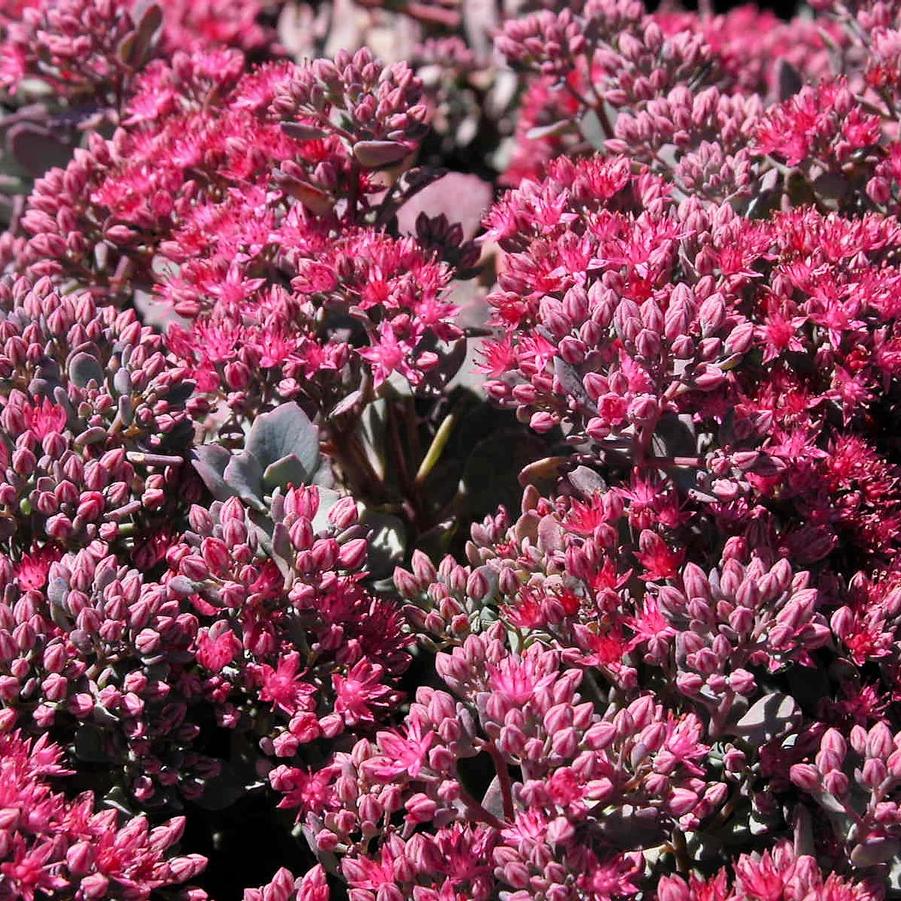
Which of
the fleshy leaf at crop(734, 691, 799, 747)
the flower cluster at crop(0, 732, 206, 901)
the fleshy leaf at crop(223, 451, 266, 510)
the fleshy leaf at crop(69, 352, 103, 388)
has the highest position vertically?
the fleshy leaf at crop(69, 352, 103, 388)

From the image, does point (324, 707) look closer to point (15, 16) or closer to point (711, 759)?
point (711, 759)

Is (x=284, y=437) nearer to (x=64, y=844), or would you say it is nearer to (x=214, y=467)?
(x=214, y=467)

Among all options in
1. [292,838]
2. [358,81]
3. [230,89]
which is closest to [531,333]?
[358,81]

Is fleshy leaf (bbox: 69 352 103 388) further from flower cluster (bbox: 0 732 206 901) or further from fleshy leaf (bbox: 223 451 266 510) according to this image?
flower cluster (bbox: 0 732 206 901)

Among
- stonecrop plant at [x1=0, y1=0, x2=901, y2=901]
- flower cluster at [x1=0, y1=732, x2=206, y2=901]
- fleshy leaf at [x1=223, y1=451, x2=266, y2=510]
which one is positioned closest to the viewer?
flower cluster at [x1=0, y1=732, x2=206, y2=901]

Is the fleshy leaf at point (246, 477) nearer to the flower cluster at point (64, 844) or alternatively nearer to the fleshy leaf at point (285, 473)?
the fleshy leaf at point (285, 473)

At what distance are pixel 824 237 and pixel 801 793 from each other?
0.79 metres

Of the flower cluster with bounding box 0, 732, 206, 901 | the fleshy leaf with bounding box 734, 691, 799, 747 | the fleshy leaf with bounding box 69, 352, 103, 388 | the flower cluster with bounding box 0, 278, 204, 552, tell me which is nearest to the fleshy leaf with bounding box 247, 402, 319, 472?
the flower cluster with bounding box 0, 278, 204, 552

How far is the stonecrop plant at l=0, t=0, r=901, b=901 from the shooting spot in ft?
→ 4.36

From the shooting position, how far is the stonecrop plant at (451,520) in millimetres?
1329

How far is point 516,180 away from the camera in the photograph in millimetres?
2928

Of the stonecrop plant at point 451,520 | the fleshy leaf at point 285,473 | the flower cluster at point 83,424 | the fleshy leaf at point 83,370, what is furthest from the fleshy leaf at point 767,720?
the fleshy leaf at point 83,370

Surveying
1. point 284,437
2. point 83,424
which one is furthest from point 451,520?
point 83,424

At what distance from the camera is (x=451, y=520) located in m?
1.85
